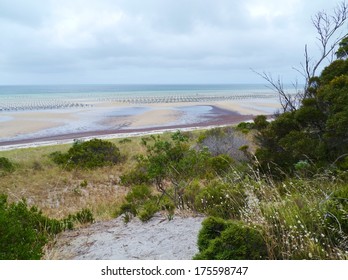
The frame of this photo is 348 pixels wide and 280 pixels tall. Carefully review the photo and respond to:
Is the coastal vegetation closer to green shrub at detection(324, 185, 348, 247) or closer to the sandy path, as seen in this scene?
green shrub at detection(324, 185, 348, 247)

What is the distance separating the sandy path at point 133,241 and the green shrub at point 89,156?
7.81 metres

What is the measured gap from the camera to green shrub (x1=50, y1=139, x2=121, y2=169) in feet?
42.9

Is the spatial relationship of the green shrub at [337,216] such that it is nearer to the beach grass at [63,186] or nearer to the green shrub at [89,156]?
the beach grass at [63,186]

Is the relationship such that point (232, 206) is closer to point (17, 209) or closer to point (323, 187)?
point (323, 187)

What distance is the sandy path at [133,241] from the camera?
3.93 m

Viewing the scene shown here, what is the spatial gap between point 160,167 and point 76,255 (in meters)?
3.21

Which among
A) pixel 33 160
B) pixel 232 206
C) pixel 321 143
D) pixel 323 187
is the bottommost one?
pixel 33 160

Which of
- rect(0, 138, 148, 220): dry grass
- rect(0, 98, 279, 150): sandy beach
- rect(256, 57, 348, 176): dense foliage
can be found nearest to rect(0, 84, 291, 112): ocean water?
rect(0, 98, 279, 150): sandy beach

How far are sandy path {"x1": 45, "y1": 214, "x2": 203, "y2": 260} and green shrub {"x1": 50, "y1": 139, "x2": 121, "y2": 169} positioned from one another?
25.6ft

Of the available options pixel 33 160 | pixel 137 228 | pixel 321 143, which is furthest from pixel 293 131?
pixel 33 160

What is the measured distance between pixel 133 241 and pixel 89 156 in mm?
9595

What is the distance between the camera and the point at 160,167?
23.6 feet

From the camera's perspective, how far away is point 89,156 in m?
13.5

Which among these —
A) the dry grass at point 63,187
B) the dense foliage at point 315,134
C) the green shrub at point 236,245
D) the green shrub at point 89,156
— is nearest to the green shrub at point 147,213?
the dry grass at point 63,187
